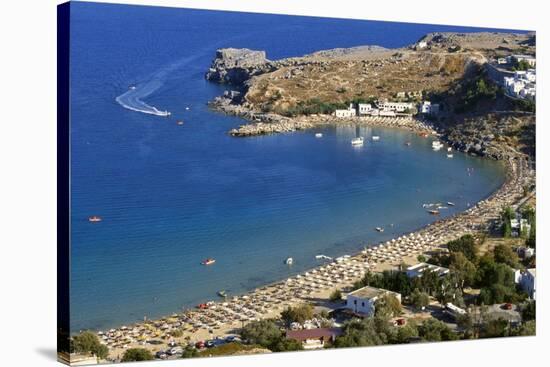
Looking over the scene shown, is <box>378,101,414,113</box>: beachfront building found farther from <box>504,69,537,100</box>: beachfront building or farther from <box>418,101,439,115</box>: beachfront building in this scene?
<box>504,69,537,100</box>: beachfront building

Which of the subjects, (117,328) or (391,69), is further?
(391,69)

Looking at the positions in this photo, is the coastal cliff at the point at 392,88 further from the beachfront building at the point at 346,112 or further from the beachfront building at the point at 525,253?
the beachfront building at the point at 525,253

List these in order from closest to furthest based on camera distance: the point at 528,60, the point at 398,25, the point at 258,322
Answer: the point at 258,322
the point at 398,25
the point at 528,60

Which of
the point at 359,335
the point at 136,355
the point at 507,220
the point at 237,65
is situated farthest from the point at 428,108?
the point at 136,355

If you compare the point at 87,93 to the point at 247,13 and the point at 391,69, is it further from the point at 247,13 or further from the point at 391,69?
the point at 391,69

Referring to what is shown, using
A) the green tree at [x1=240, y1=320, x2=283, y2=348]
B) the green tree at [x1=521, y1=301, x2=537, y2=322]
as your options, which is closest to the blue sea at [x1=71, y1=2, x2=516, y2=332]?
the green tree at [x1=240, y1=320, x2=283, y2=348]

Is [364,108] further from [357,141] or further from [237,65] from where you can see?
[237,65]

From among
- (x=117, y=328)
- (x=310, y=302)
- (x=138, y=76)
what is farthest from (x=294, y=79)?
(x=117, y=328)
